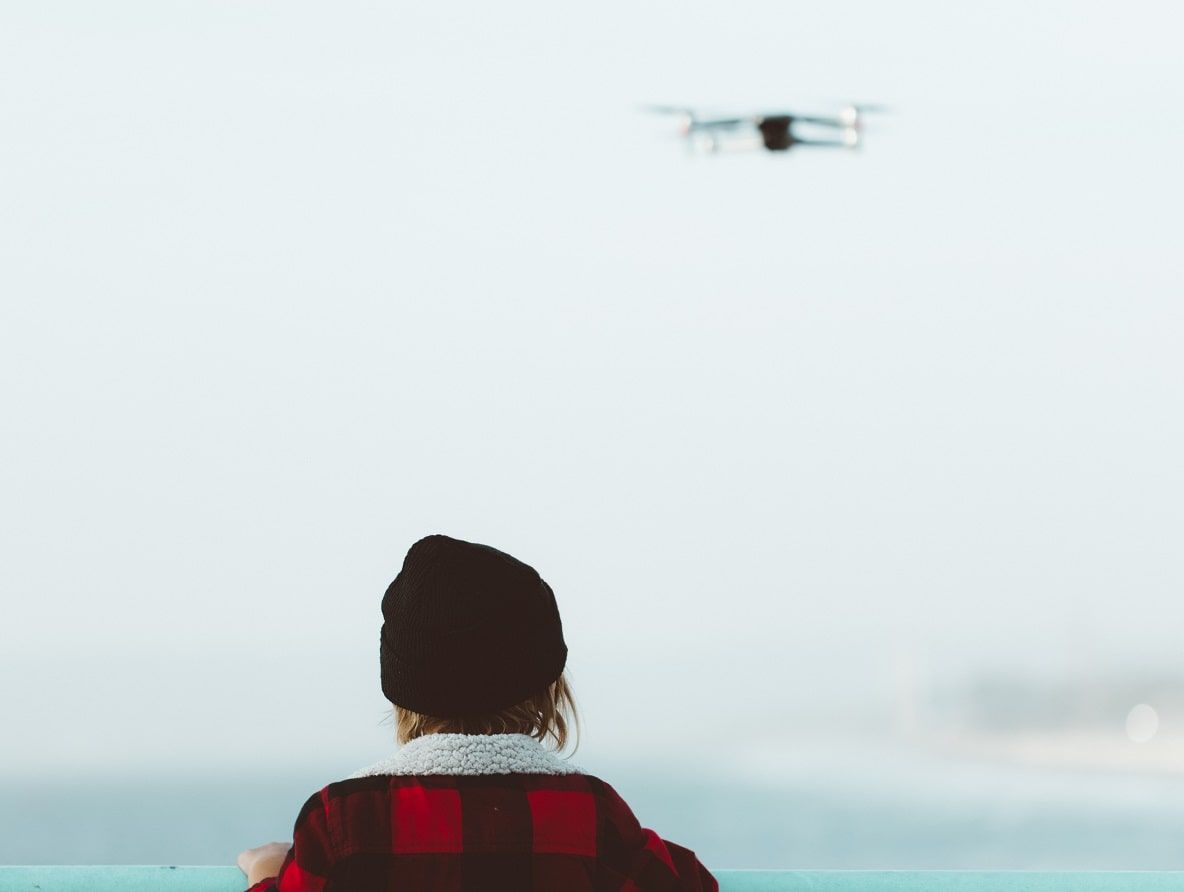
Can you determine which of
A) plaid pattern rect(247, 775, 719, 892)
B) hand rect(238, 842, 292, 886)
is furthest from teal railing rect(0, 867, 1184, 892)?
plaid pattern rect(247, 775, 719, 892)

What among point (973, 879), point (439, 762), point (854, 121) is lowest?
point (973, 879)

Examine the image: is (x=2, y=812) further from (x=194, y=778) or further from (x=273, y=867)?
(x=273, y=867)

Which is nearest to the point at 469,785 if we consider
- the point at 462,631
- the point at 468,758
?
the point at 468,758


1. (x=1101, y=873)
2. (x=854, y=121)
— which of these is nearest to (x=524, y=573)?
(x=1101, y=873)

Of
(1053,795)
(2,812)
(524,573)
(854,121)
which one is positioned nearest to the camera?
(524,573)

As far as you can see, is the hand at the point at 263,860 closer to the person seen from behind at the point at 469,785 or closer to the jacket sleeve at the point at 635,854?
the person seen from behind at the point at 469,785

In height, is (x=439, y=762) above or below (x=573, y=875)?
above

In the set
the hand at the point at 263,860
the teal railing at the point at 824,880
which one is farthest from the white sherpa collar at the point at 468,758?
the teal railing at the point at 824,880
